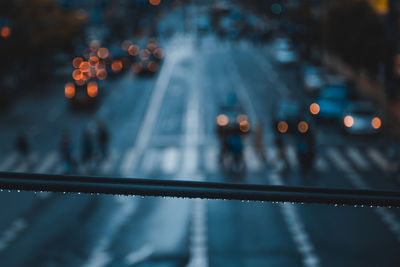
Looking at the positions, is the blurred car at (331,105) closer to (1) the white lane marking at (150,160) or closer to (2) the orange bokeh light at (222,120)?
(2) the orange bokeh light at (222,120)

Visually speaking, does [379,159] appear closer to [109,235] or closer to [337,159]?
[337,159]

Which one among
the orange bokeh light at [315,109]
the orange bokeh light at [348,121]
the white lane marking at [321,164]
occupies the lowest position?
the orange bokeh light at [315,109]

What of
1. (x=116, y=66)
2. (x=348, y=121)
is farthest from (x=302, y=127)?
(x=116, y=66)

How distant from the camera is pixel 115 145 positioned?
30.6 metres

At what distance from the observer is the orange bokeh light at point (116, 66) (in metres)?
59.7

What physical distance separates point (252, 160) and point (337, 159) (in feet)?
11.8

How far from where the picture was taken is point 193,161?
2619cm

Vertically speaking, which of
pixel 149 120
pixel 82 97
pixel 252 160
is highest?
pixel 252 160

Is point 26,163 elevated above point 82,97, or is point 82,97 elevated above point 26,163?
point 26,163

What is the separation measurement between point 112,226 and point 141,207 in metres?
2.43

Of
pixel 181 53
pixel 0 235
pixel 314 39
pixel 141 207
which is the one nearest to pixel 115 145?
pixel 141 207

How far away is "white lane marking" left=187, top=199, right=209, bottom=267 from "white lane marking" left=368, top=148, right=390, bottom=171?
346 inches

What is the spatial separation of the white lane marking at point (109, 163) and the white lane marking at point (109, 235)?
500 centimetres

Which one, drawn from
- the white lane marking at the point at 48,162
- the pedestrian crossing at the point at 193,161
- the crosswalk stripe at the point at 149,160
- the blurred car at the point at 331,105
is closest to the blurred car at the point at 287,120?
the blurred car at the point at 331,105
